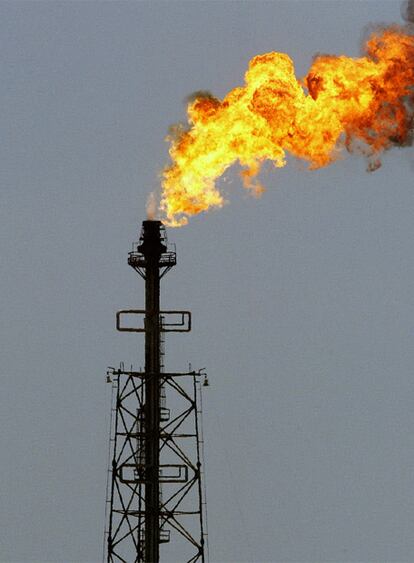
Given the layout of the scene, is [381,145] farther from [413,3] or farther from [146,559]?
[146,559]

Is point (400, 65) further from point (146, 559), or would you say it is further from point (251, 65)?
point (146, 559)

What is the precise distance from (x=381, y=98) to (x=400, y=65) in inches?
69.5

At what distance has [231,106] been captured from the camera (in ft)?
655

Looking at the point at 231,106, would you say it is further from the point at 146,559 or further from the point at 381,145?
the point at 146,559

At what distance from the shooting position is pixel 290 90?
198m

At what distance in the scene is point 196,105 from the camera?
656 ft

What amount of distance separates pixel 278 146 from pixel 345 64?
205 inches

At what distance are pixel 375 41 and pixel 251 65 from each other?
A: 6280 mm

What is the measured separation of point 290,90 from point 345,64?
2928 mm

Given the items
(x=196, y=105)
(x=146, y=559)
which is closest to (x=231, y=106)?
(x=196, y=105)

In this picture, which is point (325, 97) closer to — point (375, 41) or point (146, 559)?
point (375, 41)

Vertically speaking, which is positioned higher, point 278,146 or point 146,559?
point 278,146

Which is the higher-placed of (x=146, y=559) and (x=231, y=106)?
(x=231, y=106)

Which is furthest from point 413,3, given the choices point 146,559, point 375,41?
point 146,559
